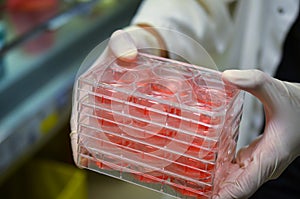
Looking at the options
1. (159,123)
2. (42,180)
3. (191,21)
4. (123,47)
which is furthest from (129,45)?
(42,180)

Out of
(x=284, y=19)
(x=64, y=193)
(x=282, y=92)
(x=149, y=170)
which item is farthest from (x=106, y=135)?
Answer: (x=64, y=193)

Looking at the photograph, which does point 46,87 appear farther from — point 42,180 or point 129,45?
point 129,45

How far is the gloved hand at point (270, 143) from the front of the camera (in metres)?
0.80

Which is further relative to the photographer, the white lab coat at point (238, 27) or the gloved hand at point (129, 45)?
the white lab coat at point (238, 27)

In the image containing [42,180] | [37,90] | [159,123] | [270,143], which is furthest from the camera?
[42,180]

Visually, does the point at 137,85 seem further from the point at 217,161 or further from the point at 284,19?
the point at 284,19

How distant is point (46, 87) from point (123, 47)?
63 cm

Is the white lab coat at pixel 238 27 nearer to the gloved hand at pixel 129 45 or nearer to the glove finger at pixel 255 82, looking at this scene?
the gloved hand at pixel 129 45

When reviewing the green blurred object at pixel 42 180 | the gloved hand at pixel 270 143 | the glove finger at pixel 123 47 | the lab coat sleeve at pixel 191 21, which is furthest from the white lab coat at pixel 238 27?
the green blurred object at pixel 42 180

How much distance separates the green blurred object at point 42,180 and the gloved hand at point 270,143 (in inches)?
36.3

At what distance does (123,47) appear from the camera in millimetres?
871

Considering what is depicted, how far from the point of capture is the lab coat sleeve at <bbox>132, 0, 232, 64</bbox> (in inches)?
46.3

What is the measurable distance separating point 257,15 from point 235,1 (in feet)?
0.25

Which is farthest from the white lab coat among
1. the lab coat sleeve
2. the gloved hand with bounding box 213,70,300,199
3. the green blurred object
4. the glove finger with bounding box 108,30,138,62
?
the green blurred object
